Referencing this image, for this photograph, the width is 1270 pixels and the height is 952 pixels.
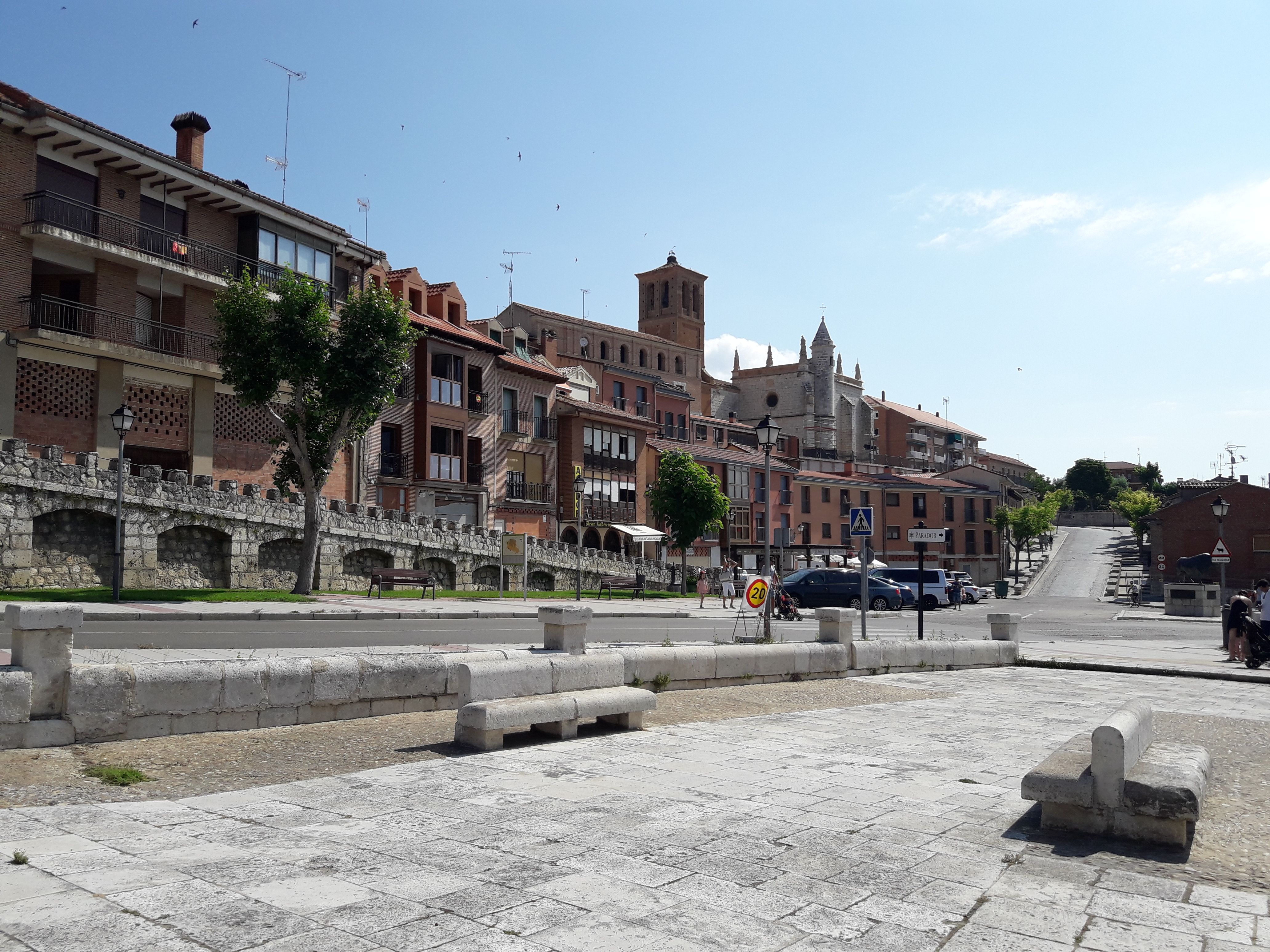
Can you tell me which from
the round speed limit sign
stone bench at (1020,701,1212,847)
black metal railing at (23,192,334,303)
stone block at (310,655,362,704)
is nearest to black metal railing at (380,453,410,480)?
black metal railing at (23,192,334,303)

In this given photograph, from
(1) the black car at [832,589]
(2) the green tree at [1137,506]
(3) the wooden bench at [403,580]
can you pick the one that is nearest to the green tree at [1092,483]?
(2) the green tree at [1137,506]

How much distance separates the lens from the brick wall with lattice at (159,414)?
29578 millimetres

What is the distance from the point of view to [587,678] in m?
9.34

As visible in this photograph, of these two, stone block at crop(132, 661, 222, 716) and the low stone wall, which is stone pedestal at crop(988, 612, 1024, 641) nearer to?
stone block at crop(132, 661, 222, 716)

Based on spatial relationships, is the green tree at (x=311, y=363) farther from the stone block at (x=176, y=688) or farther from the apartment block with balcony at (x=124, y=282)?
the stone block at (x=176, y=688)

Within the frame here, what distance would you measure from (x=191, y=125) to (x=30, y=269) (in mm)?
10338

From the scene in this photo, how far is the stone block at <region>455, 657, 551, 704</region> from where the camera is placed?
828 cm

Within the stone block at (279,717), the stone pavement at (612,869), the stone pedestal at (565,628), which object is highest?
the stone pedestal at (565,628)

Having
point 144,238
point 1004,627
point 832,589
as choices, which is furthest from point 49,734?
point 832,589

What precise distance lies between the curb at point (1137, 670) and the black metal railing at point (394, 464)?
28.8 metres

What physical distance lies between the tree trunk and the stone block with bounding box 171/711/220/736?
63.3 ft

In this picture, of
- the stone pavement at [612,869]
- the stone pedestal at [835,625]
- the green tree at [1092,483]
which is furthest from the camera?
the green tree at [1092,483]

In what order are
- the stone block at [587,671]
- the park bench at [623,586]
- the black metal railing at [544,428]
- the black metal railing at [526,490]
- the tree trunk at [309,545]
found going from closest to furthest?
the stone block at [587,671] → the tree trunk at [309,545] → the park bench at [623,586] → the black metal railing at [526,490] → the black metal railing at [544,428]

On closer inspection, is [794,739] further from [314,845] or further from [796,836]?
[314,845]
